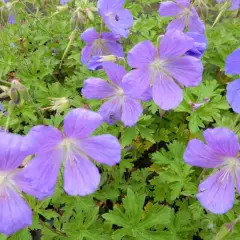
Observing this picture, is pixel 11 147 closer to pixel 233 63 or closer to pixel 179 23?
pixel 233 63

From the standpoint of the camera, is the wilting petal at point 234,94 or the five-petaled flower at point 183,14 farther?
the five-petaled flower at point 183,14

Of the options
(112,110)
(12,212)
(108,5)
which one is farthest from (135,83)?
(108,5)

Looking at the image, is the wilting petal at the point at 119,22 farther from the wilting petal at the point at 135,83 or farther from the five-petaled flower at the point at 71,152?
the five-petaled flower at the point at 71,152

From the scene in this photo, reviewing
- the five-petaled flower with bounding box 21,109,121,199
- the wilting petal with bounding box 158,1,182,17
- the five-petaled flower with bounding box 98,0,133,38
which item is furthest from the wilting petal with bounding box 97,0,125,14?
the five-petaled flower with bounding box 21,109,121,199

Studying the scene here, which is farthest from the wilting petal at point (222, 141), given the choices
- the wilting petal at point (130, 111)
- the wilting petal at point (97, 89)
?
the wilting petal at point (97, 89)

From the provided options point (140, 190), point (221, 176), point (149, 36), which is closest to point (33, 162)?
point (221, 176)

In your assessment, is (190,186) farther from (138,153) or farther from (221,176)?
(138,153)
